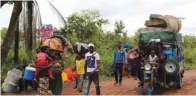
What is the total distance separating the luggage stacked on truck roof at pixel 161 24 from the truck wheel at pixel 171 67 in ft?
5.51

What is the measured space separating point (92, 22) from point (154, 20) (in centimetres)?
1817

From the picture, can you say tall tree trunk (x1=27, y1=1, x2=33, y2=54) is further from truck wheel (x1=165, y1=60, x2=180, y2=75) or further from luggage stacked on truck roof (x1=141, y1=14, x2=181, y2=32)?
truck wheel (x1=165, y1=60, x2=180, y2=75)

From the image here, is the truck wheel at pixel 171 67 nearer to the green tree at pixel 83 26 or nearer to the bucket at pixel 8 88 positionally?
the bucket at pixel 8 88

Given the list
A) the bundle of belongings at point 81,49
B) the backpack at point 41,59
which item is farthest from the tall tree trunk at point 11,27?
the backpack at point 41,59

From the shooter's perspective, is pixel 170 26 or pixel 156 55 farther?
pixel 170 26

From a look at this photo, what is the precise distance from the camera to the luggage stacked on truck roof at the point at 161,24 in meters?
12.5

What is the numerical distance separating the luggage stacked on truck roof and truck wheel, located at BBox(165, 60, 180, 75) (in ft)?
5.51

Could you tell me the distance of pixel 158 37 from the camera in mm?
12109

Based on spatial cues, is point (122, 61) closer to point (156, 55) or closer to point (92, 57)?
point (156, 55)

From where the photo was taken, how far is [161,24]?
12734 mm

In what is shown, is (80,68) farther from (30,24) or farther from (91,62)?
(30,24)

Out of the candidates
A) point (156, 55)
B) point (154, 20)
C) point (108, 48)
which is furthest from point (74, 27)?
point (156, 55)

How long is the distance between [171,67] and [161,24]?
220 centimetres

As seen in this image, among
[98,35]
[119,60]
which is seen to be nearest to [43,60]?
[119,60]
